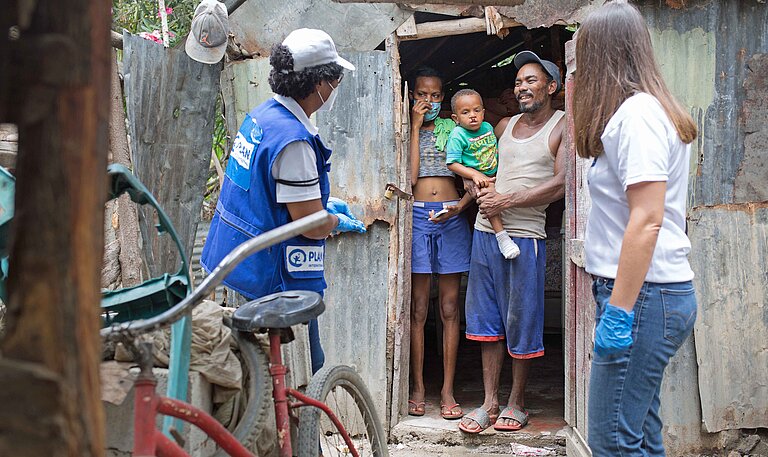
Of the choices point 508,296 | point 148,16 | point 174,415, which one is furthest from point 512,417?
point 148,16

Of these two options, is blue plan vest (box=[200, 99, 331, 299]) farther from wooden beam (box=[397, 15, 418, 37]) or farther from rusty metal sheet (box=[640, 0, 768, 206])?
rusty metal sheet (box=[640, 0, 768, 206])

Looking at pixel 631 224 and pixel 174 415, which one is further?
pixel 631 224

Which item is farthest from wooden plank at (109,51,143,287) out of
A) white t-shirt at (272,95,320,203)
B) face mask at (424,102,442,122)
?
face mask at (424,102,442,122)

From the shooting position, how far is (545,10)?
4328 mm

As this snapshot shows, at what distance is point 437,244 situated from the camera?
5031mm

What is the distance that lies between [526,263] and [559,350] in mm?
2728

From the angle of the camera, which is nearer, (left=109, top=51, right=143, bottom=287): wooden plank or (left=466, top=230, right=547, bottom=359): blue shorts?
(left=109, top=51, right=143, bottom=287): wooden plank

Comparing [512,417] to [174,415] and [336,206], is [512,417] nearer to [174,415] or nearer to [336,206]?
[336,206]

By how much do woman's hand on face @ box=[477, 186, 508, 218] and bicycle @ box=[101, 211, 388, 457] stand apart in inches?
68.2

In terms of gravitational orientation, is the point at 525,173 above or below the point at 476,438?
above

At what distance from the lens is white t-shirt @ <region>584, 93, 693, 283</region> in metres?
2.13

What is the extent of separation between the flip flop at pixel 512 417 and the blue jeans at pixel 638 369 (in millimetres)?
2427

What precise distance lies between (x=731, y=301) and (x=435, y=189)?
1895 mm

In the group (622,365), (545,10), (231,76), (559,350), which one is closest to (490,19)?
(545,10)
